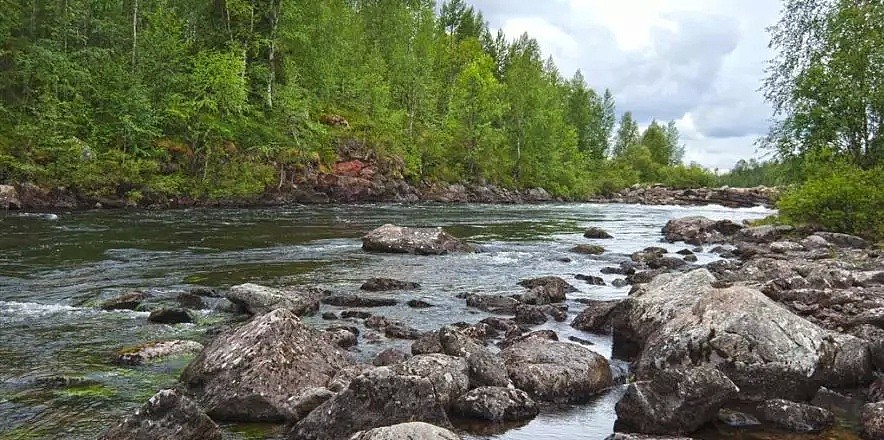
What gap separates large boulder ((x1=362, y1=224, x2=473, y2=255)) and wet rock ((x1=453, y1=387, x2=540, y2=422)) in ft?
51.9

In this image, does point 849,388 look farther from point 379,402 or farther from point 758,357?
point 379,402

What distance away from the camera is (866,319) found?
11.5 metres

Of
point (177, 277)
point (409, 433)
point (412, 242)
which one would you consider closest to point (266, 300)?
point (177, 277)

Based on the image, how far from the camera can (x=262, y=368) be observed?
27.7 feet

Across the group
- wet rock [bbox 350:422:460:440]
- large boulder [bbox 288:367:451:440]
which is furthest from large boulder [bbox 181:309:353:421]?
wet rock [bbox 350:422:460:440]

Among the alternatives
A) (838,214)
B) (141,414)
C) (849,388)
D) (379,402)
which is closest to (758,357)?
(849,388)

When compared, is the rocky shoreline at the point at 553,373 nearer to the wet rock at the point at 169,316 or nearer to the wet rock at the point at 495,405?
the wet rock at the point at 495,405

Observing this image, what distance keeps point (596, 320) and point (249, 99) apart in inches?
1840

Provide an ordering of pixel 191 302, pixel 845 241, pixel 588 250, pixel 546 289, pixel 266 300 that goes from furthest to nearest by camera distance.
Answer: pixel 588 250 < pixel 845 241 < pixel 546 289 < pixel 191 302 < pixel 266 300

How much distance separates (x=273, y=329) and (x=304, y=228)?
22.4 meters

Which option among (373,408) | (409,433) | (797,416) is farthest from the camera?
(797,416)

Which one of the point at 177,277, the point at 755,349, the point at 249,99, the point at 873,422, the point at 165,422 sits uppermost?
the point at 249,99

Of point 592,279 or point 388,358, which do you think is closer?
point 388,358

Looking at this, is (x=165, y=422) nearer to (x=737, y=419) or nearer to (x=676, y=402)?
(x=676, y=402)
